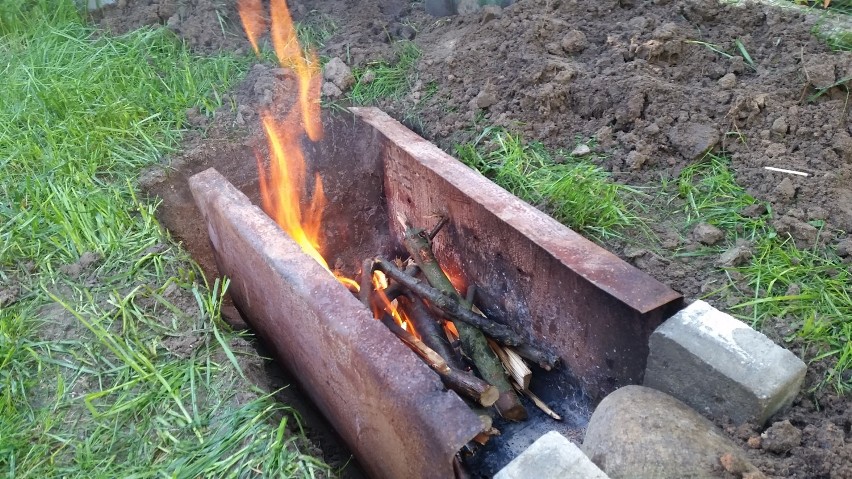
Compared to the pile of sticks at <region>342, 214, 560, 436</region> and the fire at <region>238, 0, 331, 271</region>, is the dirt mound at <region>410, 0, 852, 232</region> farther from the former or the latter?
the pile of sticks at <region>342, 214, 560, 436</region>

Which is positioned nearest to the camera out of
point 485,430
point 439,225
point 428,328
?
point 485,430

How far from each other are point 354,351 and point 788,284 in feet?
5.48

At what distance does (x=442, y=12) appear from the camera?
4.84 meters

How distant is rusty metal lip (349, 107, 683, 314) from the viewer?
245 centimetres

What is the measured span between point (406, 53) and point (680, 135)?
1959mm

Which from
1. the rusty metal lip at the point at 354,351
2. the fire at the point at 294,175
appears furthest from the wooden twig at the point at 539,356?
the fire at the point at 294,175

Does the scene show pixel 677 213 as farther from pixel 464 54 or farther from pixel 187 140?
pixel 187 140

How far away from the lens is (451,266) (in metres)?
3.46

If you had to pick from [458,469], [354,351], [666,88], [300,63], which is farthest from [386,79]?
[458,469]

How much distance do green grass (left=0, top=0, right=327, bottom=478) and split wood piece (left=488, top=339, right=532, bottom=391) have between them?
0.99 meters

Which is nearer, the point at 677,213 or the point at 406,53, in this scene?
the point at 677,213

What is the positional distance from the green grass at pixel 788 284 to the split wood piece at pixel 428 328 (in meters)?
1.19

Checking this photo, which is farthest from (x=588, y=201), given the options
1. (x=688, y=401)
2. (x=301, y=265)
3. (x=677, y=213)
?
(x=301, y=265)

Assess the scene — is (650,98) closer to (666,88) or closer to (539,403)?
(666,88)
